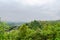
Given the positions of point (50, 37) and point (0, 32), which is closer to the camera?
point (0, 32)

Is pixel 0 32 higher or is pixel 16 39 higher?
pixel 0 32

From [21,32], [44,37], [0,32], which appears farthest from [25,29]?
[0,32]

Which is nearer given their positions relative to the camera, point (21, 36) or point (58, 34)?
point (58, 34)

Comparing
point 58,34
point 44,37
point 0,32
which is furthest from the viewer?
→ point 44,37

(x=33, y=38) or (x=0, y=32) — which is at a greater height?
(x=0, y=32)

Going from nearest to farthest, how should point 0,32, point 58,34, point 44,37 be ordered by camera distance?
point 0,32
point 58,34
point 44,37

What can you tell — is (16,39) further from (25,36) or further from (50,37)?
(50,37)

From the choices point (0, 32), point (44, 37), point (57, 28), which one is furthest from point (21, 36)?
point (0, 32)

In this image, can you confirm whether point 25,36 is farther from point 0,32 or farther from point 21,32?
point 0,32
